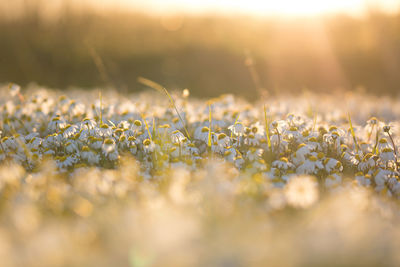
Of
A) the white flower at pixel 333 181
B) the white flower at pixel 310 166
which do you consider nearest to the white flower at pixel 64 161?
the white flower at pixel 310 166

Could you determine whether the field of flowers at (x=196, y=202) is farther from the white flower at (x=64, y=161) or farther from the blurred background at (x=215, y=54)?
the blurred background at (x=215, y=54)

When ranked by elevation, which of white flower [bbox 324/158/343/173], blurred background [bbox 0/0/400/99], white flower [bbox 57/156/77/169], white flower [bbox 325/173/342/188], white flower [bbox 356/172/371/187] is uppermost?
blurred background [bbox 0/0/400/99]

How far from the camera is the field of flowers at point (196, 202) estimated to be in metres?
1.74

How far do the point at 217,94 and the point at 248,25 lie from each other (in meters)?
11.6

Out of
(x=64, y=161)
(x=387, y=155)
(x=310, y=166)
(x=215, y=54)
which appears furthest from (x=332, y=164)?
(x=215, y=54)

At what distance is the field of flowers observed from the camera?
1.74 meters

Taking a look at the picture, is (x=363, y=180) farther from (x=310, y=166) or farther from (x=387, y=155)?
(x=387, y=155)

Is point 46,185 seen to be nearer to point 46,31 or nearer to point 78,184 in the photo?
point 78,184

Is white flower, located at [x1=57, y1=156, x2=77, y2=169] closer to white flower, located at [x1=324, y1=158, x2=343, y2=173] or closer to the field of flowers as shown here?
the field of flowers

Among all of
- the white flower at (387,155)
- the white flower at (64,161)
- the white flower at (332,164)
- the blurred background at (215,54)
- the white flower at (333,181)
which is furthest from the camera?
the blurred background at (215,54)

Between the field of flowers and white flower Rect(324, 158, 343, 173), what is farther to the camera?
white flower Rect(324, 158, 343, 173)

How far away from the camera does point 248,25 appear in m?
25.3

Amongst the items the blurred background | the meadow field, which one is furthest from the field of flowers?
the blurred background

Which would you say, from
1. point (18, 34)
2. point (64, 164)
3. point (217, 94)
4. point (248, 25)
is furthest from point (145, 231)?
point (248, 25)
